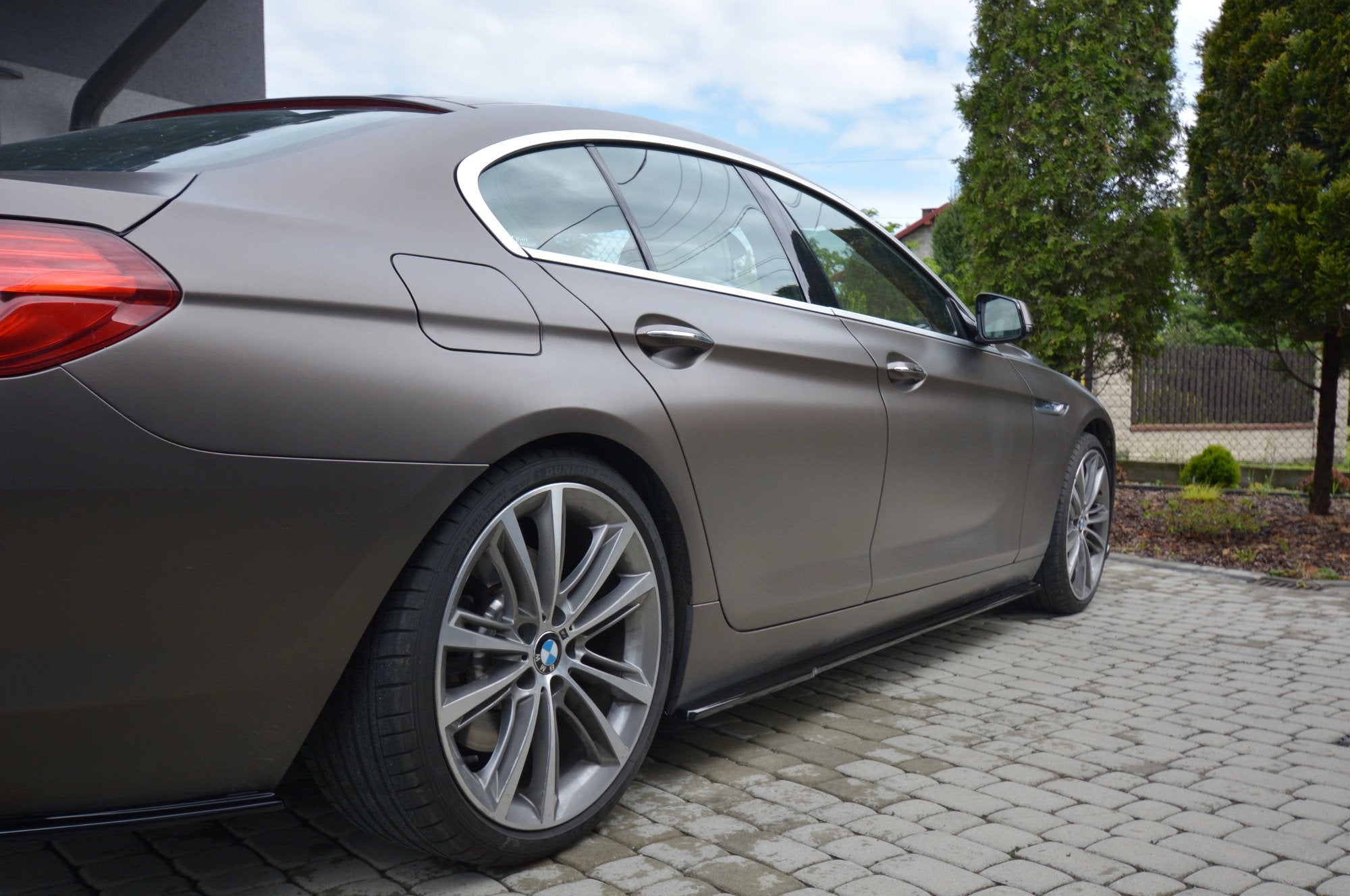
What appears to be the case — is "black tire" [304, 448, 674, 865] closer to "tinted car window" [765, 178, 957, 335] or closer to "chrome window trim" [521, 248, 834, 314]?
"chrome window trim" [521, 248, 834, 314]

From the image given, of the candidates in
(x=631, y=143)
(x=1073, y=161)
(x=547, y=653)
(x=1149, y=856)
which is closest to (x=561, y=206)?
(x=631, y=143)

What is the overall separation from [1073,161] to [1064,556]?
654 centimetres

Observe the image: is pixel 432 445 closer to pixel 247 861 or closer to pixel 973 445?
pixel 247 861

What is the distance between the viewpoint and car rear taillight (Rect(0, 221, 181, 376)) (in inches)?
64.6

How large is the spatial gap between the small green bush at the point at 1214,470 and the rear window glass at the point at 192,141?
11.5m

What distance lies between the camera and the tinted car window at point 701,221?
288 cm

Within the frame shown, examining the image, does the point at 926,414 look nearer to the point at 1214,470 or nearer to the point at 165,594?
the point at 165,594

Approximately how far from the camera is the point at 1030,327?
4.18 metres

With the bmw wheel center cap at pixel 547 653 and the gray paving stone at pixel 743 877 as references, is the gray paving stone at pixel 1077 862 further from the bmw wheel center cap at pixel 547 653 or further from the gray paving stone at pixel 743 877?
the bmw wheel center cap at pixel 547 653

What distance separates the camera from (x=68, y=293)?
1.69m

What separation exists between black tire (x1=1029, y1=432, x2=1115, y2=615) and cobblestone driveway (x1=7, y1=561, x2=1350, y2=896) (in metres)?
0.65

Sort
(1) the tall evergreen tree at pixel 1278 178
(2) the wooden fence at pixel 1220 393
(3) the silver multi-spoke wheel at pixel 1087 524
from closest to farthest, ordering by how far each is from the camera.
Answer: (3) the silver multi-spoke wheel at pixel 1087 524 → (1) the tall evergreen tree at pixel 1278 178 → (2) the wooden fence at pixel 1220 393

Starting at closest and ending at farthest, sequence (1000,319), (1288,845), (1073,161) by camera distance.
Result: 1. (1288,845)
2. (1000,319)
3. (1073,161)

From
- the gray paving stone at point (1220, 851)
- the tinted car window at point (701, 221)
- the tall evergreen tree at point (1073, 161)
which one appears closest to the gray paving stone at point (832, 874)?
the gray paving stone at point (1220, 851)
